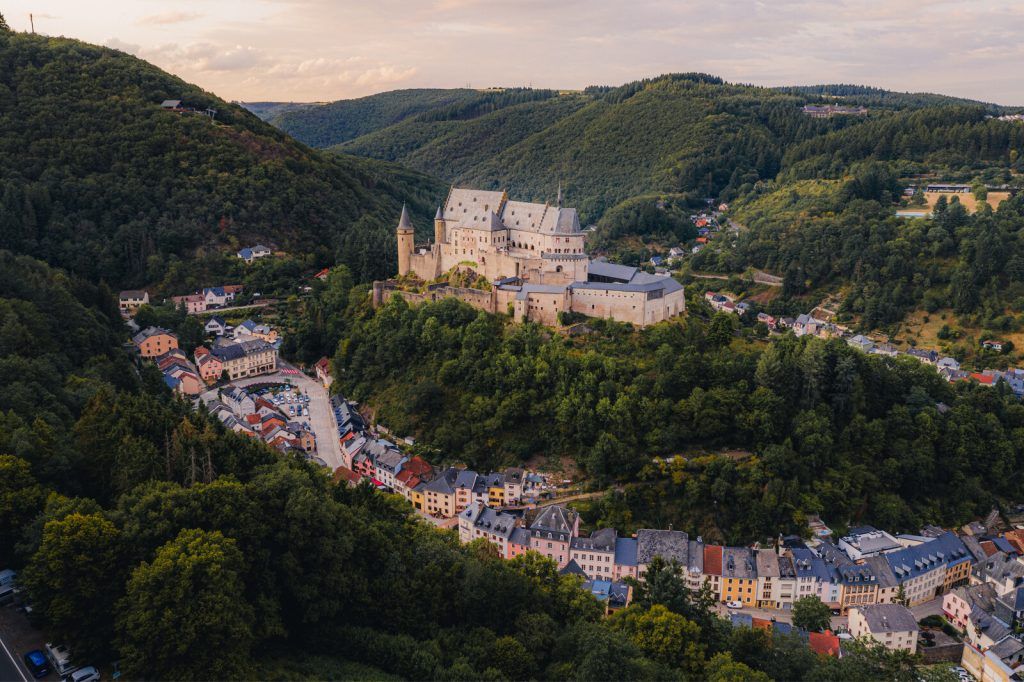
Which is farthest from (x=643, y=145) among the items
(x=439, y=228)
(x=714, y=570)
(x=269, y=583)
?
(x=269, y=583)

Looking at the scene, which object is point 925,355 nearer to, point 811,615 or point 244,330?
point 811,615

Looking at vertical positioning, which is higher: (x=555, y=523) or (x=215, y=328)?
(x=215, y=328)

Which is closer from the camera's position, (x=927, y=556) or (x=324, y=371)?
(x=927, y=556)

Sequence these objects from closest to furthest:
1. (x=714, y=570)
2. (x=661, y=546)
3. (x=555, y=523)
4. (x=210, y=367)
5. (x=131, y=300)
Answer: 1. (x=714, y=570)
2. (x=661, y=546)
3. (x=555, y=523)
4. (x=210, y=367)
5. (x=131, y=300)

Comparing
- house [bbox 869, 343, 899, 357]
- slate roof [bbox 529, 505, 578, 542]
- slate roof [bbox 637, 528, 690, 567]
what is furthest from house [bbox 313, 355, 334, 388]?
house [bbox 869, 343, 899, 357]

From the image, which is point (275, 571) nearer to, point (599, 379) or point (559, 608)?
point (559, 608)

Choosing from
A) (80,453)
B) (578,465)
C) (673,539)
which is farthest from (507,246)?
(80,453)

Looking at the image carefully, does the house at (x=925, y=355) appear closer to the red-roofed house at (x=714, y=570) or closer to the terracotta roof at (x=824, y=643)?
the red-roofed house at (x=714, y=570)

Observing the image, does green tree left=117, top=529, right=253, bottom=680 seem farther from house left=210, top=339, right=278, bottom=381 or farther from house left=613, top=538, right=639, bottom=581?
house left=210, top=339, right=278, bottom=381
